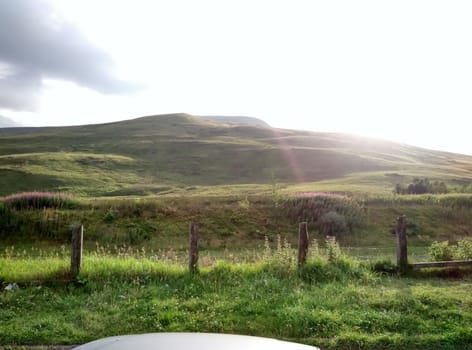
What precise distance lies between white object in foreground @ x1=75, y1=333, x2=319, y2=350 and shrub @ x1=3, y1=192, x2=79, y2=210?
25.5 m

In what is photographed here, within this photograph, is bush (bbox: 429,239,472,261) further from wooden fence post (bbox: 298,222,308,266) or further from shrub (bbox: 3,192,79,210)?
shrub (bbox: 3,192,79,210)

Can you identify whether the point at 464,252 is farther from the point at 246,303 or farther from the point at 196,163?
the point at 196,163

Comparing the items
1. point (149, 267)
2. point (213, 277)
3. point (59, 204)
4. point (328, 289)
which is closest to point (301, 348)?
point (328, 289)

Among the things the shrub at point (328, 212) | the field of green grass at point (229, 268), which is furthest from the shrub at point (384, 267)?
the shrub at point (328, 212)

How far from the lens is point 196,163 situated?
85438mm

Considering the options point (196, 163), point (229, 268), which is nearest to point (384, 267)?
point (229, 268)

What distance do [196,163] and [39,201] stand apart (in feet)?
194

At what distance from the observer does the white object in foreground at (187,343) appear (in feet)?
10.8

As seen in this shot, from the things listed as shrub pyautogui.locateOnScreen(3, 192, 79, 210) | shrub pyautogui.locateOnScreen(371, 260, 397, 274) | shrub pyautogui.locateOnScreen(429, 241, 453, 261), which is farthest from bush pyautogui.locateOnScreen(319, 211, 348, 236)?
shrub pyautogui.locateOnScreen(3, 192, 79, 210)

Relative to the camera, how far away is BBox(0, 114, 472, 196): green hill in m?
58.1

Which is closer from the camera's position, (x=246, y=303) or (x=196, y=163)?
(x=246, y=303)

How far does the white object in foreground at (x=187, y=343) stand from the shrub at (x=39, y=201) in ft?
83.7

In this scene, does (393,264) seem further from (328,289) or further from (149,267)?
(149,267)

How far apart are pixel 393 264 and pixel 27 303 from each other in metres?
11.0
